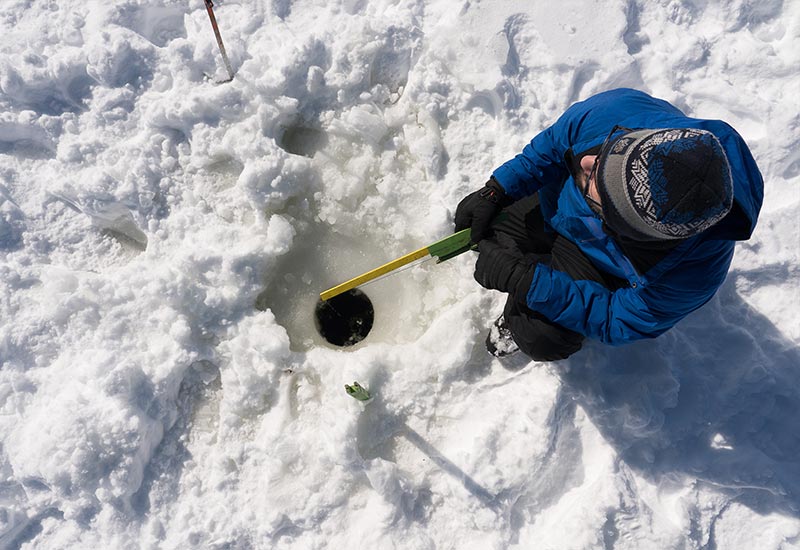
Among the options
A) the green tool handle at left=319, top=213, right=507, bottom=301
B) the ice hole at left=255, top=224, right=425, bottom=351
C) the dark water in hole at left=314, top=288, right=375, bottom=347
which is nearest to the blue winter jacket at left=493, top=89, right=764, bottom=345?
the green tool handle at left=319, top=213, right=507, bottom=301

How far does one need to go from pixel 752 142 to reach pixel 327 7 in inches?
119

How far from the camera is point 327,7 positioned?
11.7ft

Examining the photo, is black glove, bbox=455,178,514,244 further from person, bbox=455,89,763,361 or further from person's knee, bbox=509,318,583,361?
person's knee, bbox=509,318,583,361

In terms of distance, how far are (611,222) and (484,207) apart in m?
1.04

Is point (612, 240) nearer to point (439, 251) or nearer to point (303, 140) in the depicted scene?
point (439, 251)

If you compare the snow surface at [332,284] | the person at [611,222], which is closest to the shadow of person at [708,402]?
the snow surface at [332,284]

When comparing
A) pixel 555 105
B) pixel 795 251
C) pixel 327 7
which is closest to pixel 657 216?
pixel 555 105

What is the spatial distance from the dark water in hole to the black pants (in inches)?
43.0

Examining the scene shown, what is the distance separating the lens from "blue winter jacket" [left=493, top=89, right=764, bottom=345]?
189cm

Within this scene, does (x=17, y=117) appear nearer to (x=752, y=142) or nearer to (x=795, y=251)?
(x=752, y=142)

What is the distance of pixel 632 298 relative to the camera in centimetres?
229

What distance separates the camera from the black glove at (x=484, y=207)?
2844 millimetres

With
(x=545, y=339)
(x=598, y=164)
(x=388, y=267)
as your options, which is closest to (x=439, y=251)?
(x=388, y=267)

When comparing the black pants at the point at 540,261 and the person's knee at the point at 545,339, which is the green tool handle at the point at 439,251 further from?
the person's knee at the point at 545,339
